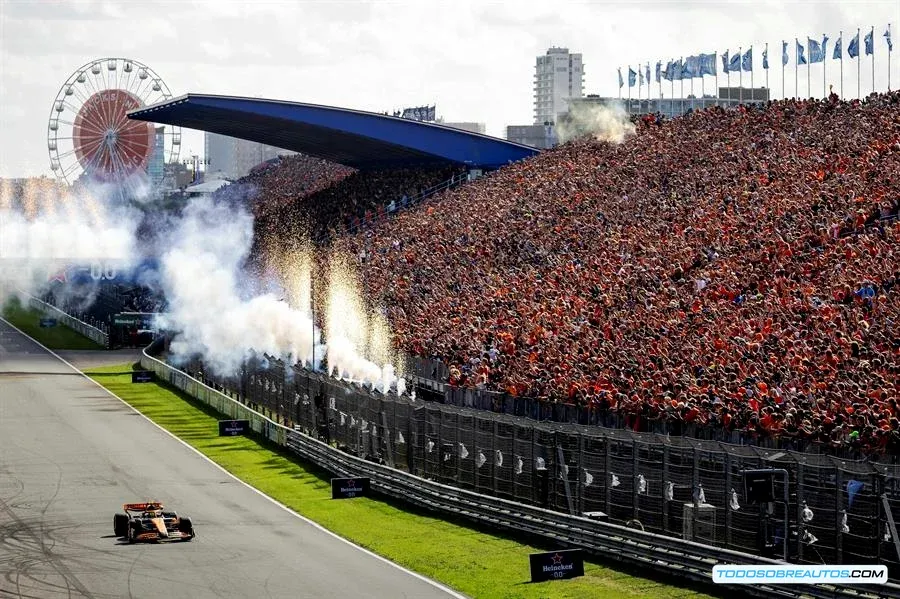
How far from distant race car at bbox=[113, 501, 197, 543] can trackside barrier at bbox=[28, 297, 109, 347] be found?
5496 cm

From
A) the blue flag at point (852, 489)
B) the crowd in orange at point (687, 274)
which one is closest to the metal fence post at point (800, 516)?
the blue flag at point (852, 489)

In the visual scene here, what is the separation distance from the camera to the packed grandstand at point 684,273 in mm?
34344

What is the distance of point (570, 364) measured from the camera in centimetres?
4212

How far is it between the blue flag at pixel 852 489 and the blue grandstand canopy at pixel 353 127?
2700 inches

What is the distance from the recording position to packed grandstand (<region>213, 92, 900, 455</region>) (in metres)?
34.3

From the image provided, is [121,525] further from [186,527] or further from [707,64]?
[707,64]

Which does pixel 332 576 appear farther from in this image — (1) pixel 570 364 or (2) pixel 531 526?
(1) pixel 570 364

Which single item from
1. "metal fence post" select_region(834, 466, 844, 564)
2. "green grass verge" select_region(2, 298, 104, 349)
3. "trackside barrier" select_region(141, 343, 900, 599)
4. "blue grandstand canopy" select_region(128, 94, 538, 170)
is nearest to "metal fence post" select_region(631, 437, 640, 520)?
"trackside barrier" select_region(141, 343, 900, 599)

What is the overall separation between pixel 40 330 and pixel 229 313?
31.4m

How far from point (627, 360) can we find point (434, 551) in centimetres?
1002

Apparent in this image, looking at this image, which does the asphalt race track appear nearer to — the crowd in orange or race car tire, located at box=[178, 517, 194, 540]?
race car tire, located at box=[178, 517, 194, 540]

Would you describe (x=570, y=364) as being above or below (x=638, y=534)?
above

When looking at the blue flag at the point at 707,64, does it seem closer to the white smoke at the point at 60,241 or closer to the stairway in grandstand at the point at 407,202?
the stairway in grandstand at the point at 407,202

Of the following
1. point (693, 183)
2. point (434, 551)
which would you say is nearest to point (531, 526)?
point (434, 551)
